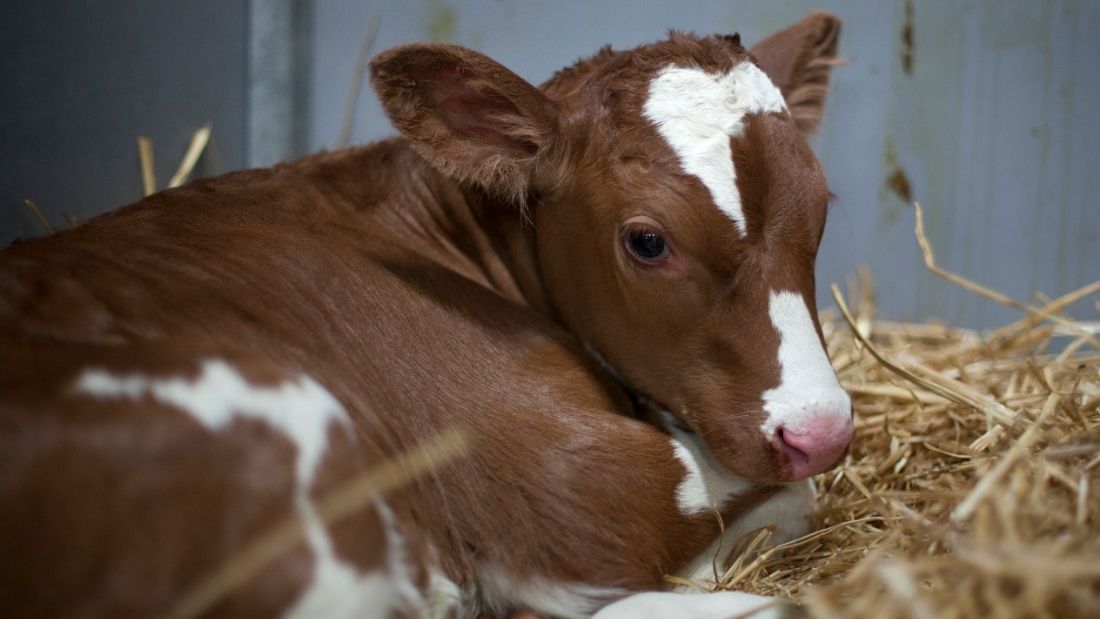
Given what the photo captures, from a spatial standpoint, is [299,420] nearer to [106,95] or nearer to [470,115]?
[470,115]

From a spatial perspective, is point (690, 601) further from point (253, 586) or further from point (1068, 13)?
point (1068, 13)

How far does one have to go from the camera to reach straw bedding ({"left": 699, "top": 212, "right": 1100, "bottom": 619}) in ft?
5.15

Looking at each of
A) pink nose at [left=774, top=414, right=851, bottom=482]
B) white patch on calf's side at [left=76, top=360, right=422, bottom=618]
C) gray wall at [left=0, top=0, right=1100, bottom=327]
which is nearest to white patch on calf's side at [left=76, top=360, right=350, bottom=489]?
white patch on calf's side at [left=76, top=360, right=422, bottom=618]

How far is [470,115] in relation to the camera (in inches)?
98.0

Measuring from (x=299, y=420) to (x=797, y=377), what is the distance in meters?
1.07

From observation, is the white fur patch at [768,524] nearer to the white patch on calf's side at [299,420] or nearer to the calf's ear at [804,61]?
the white patch on calf's side at [299,420]

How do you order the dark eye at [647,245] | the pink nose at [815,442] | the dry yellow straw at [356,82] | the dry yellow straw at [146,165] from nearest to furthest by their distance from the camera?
the pink nose at [815,442]
the dark eye at [647,245]
the dry yellow straw at [146,165]
the dry yellow straw at [356,82]

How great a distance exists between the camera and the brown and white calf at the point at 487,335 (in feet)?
5.42

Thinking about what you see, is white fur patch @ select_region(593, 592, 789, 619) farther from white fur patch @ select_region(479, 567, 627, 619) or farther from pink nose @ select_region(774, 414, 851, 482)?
pink nose @ select_region(774, 414, 851, 482)

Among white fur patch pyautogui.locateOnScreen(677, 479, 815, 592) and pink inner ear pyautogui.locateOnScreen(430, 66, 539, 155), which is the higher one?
pink inner ear pyautogui.locateOnScreen(430, 66, 539, 155)

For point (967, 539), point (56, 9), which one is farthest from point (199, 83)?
point (967, 539)

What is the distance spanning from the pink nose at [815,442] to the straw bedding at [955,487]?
162 mm

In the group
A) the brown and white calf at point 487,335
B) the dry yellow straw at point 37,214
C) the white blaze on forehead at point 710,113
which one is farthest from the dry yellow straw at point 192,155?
the white blaze on forehead at point 710,113

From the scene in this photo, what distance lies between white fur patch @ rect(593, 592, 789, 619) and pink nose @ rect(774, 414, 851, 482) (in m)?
0.30
